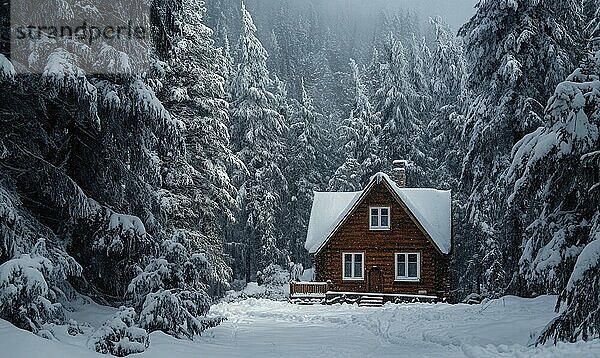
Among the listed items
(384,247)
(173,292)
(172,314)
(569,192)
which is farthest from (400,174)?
(172,314)

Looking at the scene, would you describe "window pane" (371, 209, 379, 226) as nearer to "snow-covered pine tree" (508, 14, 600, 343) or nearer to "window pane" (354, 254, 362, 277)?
"window pane" (354, 254, 362, 277)

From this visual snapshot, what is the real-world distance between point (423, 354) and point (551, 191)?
3.66m

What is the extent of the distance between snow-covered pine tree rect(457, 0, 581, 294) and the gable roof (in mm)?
8404

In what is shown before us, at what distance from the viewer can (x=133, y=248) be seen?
12.6 meters

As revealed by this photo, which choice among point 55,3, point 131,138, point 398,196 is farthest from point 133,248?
point 398,196

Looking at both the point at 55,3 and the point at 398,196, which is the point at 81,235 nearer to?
the point at 55,3

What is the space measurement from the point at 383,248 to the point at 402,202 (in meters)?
2.61

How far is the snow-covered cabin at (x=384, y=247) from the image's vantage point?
31.4 metres

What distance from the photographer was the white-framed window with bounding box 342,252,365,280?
1268 inches

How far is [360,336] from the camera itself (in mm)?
15070

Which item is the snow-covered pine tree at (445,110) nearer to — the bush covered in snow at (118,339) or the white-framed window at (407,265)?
the white-framed window at (407,265)

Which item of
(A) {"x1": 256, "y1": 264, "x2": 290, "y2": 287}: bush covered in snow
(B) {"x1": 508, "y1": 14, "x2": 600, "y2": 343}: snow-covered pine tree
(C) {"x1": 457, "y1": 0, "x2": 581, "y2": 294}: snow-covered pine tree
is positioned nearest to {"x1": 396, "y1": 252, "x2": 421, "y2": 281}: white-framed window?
(C) {"x1": 457, "y1": 0, "x2": 581, "y2": 294}: snow-covered pine tree

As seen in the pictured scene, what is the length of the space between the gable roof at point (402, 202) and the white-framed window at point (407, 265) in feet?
4.94

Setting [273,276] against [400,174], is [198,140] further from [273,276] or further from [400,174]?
[273,276]
